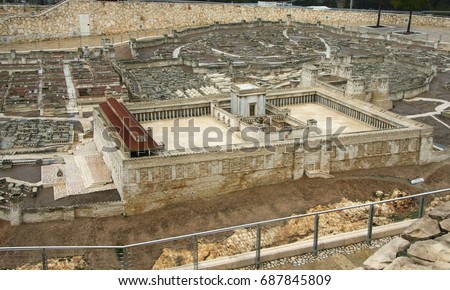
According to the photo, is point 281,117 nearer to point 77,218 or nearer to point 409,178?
point 409,178

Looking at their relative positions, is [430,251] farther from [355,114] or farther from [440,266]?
[355,114]

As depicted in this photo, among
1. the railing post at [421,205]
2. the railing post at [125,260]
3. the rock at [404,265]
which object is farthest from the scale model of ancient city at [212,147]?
the railing post at [125,260]

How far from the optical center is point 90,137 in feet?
133

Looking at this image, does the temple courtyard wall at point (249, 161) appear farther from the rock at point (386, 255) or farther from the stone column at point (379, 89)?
the rock at point (386, 255)

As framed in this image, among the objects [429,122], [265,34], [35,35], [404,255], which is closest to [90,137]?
[429,122]

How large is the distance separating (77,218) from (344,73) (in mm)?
32034

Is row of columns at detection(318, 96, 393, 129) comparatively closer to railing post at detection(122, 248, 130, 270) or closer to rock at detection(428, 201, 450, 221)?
rock at detection(428, 201, 450, 221)

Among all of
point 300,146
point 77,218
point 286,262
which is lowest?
point 77,218

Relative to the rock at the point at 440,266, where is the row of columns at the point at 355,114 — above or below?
below

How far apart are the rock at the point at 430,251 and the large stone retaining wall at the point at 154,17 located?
79333 millimetres

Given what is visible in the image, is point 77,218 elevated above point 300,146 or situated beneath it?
situated beneath

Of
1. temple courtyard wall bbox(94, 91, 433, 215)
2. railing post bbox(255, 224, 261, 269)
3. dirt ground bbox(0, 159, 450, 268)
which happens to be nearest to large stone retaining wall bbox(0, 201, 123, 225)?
dirt ground bbox(0, 159, 450, 268)

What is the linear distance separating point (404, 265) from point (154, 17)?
91.7 meters

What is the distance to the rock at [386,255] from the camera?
12.3 m
